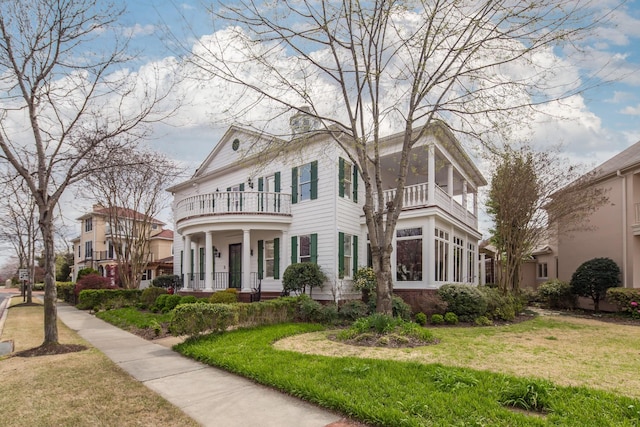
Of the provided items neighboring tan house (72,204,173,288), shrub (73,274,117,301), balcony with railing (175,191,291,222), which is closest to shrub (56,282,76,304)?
shrub (73,274,117,301)

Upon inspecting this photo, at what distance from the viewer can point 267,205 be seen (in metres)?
15.9

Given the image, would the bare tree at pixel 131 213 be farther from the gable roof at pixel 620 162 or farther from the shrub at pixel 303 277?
the gable roof at pixel 620 162

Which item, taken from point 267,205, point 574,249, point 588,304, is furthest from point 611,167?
point 267,205

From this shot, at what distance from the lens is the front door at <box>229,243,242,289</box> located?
17797 mm

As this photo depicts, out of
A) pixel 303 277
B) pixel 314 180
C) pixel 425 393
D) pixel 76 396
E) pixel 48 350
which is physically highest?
pixel 314 180

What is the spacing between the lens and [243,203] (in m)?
16.1

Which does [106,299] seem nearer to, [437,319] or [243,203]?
[243,203]

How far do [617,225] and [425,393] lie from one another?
17204 mm

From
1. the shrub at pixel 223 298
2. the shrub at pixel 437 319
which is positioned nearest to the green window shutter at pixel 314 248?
the shrub at pixel 223 298

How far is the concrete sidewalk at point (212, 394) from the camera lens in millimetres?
4359

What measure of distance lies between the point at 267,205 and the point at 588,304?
15.8 meters

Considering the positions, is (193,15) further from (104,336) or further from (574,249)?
(574,249)

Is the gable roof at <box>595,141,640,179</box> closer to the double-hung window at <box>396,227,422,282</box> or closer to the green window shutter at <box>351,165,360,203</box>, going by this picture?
the double-hung window at <box>396,227,422,282</box>

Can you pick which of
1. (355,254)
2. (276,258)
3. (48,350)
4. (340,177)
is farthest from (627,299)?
(48,350)
